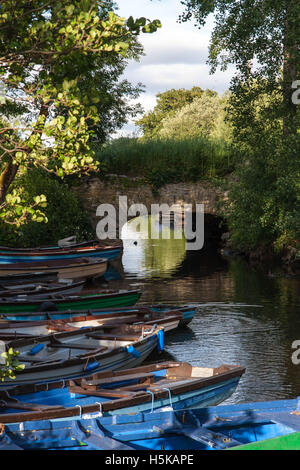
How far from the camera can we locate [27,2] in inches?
233

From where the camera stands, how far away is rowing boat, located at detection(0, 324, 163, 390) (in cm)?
1109

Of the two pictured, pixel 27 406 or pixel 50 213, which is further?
pixel 50 213

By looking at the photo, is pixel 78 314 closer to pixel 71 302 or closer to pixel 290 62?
pixel 71 302

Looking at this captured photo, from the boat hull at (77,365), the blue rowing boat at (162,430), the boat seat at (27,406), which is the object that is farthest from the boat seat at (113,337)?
the blue rowing boat at (162,430)

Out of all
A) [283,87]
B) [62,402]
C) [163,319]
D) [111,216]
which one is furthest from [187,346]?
[111,216]

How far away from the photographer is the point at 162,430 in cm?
791

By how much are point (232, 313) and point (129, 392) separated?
10564 mm

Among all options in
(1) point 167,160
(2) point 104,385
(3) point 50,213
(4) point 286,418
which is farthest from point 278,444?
(1) point 167,160

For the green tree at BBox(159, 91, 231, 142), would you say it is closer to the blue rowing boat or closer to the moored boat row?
the moored boat row

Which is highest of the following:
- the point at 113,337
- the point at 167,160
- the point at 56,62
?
the point at 167,160

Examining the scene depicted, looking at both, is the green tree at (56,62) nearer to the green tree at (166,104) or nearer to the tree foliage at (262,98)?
the tree foliage at (262,98)

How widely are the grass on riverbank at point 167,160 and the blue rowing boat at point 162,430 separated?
26111 mm

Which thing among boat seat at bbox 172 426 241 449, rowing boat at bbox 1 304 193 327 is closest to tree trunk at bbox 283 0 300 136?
rowing boat at bbox 1 304 193 327

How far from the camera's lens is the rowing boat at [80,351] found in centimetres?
1109
